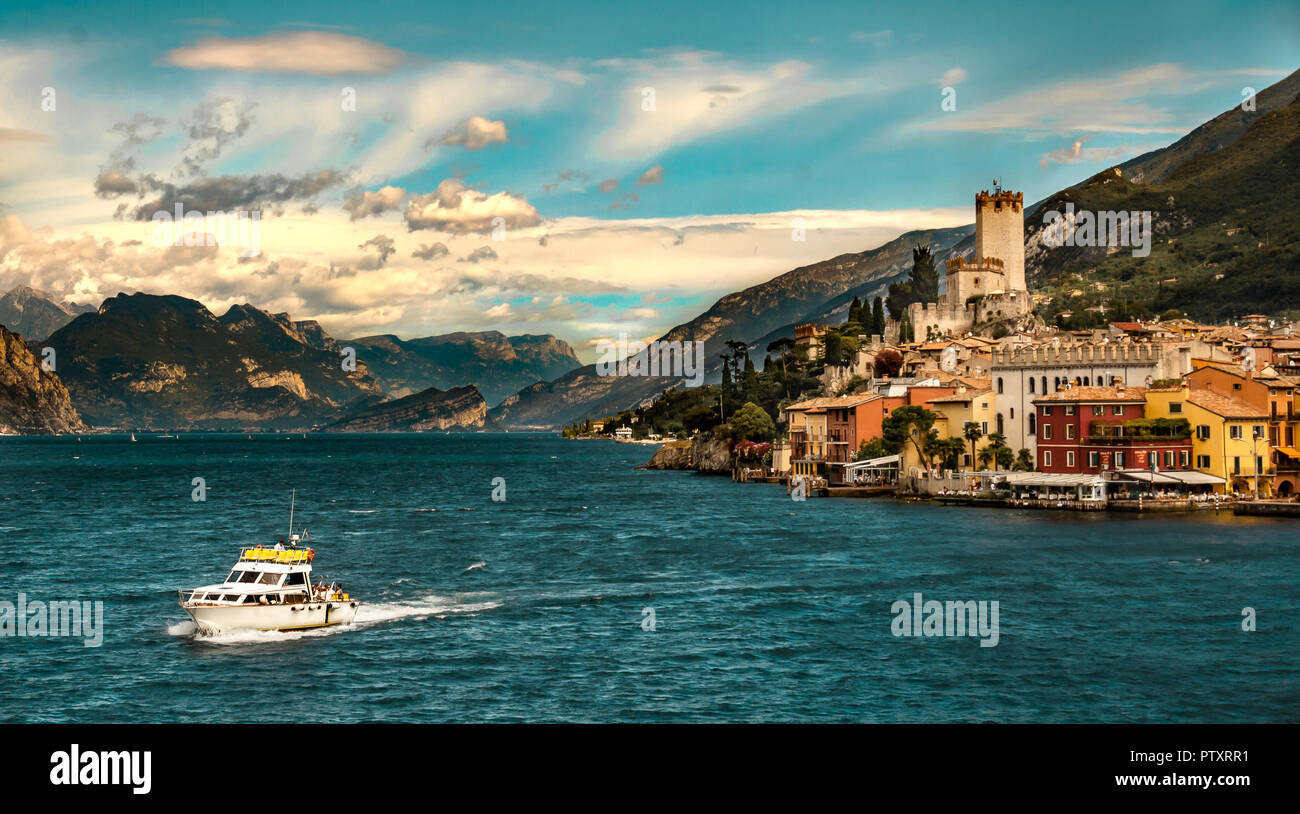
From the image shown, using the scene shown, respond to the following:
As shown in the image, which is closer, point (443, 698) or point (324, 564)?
point (443, 698)

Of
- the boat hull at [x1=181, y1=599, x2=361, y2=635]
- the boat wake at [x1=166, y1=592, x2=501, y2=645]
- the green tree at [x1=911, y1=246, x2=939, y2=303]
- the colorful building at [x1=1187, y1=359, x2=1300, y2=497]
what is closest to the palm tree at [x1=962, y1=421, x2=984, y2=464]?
the colorful building at [x1=1187, y1=359, x2=1300, y2=497]

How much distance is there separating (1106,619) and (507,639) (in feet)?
78.3

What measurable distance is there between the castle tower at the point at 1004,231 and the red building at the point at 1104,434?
8558cm

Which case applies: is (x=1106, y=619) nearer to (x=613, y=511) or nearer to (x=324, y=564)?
(x=324, y=564)

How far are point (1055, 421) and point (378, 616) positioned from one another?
72419 millimetres

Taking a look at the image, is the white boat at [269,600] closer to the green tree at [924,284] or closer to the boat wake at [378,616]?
the boat wake at [378,616]

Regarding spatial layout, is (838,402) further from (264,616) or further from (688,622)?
(264,616)

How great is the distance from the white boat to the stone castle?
461 ft

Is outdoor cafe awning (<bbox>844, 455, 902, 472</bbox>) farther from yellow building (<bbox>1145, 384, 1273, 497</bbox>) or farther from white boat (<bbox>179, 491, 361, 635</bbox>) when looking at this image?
white boat (<bbox>179, 491, 361, 635</bbox>)

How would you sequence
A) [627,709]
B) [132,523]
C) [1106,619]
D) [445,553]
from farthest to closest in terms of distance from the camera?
1. [132,523]
2. [445,553]
3. [1106,619]
4. [627,709]

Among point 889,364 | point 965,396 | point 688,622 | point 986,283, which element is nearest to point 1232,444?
point 965,396

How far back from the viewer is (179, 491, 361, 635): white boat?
137 feet
